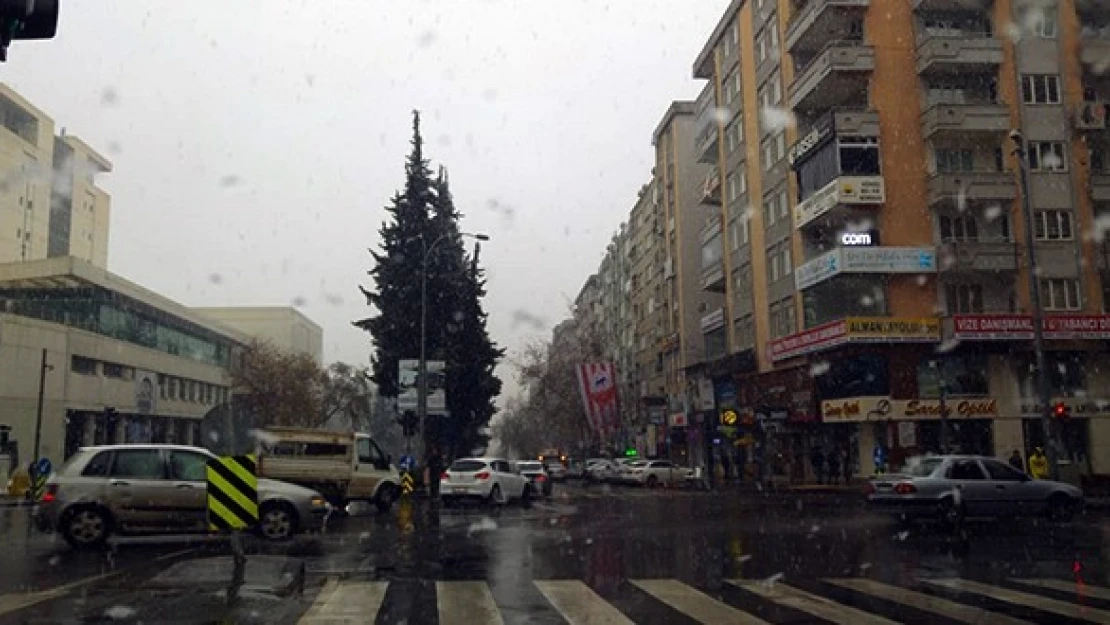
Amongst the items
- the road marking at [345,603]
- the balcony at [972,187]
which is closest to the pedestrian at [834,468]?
the balcony at [972,187]

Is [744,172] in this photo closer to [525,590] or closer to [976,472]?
[976,472]

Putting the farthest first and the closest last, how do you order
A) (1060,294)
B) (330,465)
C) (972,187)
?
1. (1060,294)
2. (972,187)
3. (330,465)

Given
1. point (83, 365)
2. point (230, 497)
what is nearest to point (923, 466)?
point (230, 497)

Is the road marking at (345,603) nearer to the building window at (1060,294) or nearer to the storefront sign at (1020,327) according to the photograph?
the storefront sign at (1020,327)

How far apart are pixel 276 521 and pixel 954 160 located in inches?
1296

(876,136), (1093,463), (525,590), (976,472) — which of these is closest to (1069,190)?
(876,136)

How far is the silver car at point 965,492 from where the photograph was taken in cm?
1858

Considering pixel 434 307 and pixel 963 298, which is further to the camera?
pixel 434 307

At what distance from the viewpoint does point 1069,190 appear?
3853cm

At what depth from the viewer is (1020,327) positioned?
36.3 metres

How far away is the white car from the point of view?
27.1 m

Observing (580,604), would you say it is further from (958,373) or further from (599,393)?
(599,393)

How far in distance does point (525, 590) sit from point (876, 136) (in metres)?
32.5

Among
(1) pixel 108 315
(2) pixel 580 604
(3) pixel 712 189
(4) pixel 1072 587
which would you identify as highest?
(3) pixel 712 189
